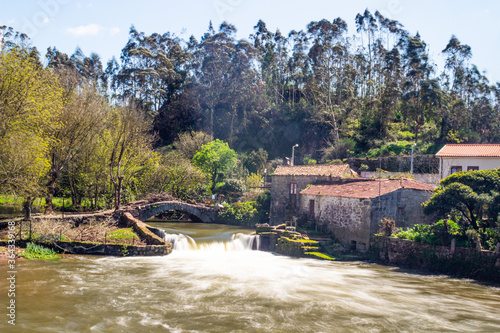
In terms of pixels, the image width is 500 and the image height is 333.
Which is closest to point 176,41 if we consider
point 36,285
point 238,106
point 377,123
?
point 238,106

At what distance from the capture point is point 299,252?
25.4 metres

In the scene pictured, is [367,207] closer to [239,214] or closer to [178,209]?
[239,214]

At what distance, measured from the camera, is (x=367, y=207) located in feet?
83.0

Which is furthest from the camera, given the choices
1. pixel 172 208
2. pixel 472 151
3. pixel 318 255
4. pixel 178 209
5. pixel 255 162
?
pixel 255 162

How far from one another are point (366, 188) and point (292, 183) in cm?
806

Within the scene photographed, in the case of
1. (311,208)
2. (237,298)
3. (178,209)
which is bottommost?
(237,298)

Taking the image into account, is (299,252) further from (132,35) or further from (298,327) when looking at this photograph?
(132,35)

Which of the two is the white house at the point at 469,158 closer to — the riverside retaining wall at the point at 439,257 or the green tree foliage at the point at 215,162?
the riverside retaining wall at the point at 439,257

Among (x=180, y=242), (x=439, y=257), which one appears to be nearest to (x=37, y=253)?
(x=180, y=242)

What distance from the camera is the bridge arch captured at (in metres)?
32.9

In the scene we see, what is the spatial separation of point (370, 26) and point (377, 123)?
2238 cm

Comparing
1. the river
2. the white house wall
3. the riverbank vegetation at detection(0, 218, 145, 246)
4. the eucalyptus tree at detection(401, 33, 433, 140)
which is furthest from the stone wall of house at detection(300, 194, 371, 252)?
the eucalyptus tree at detection(401, 33, 433, 140)

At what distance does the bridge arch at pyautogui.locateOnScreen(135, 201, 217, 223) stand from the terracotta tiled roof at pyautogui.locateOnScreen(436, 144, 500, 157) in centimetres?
1985

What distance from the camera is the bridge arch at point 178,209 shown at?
32875 mm
